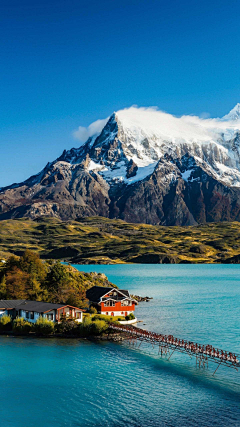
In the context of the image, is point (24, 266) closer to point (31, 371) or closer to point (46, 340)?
point (46, 340)

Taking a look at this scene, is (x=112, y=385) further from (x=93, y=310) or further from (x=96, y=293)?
(x=96, y=293)

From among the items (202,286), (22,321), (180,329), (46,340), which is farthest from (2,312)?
(202,286)

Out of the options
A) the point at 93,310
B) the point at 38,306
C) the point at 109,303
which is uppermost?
the point at 38,306

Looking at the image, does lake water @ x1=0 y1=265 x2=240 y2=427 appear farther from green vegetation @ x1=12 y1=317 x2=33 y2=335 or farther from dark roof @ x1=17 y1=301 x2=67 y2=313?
dark roof @ x1=17 y1=301 x2=67 y2=313

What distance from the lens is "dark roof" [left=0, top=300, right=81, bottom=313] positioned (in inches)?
3512

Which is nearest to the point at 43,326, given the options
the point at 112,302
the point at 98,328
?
the point at 98,328

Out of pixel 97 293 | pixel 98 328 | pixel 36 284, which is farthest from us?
pixel 97 293

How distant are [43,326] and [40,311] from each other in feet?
10.2

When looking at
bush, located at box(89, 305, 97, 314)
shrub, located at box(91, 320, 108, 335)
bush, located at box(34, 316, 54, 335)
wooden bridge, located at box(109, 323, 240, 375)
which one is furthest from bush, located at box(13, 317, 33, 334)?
bush, located at box(89, 305, 97, 314)

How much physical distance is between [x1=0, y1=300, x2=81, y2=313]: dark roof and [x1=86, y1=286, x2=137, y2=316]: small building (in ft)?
50.6

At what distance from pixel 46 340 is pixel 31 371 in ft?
58.5

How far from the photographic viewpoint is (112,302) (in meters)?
106

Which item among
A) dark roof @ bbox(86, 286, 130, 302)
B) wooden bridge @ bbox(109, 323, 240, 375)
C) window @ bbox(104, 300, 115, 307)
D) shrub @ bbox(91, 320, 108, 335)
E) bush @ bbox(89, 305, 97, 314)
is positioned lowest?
wooden bridge @ bbox(109, 323, 240, 375)

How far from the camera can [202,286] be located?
7677 inches
